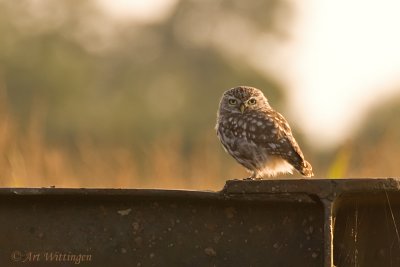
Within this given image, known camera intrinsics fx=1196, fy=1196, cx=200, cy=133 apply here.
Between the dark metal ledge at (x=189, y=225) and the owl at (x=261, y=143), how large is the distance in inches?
97.3

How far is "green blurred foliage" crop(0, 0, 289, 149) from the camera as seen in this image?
32.7 meters

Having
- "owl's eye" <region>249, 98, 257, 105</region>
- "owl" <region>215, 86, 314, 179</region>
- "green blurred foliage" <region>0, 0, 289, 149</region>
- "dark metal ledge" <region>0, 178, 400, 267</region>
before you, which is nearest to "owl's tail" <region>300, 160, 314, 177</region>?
"owl" <region>215, 86, 314, 179</region>

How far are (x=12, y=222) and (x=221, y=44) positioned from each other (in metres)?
34.3

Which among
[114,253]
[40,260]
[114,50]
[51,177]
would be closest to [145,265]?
[114,253]

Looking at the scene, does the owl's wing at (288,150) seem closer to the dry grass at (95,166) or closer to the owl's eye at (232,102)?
the owl's eye at (232,102)

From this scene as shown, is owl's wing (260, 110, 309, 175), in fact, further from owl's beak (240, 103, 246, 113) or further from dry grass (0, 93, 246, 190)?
dry grass (0, 93, 246, 190)

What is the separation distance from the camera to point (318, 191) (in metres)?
4.23

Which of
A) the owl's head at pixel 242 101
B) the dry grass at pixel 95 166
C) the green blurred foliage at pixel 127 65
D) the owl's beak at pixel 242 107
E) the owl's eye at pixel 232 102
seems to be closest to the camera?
the owl's beak at pixel 242 107

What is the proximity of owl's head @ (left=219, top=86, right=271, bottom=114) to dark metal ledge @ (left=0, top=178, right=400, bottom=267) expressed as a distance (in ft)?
11.5

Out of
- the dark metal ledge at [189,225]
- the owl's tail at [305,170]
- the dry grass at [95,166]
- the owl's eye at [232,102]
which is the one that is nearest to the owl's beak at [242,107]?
the owl's eye at [232,102]

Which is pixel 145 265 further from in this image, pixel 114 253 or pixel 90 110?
pixel 90 110

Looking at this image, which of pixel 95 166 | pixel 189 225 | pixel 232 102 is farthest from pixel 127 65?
pixel 189 225

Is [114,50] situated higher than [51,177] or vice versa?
[114,50]

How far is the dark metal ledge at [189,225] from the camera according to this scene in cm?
428
